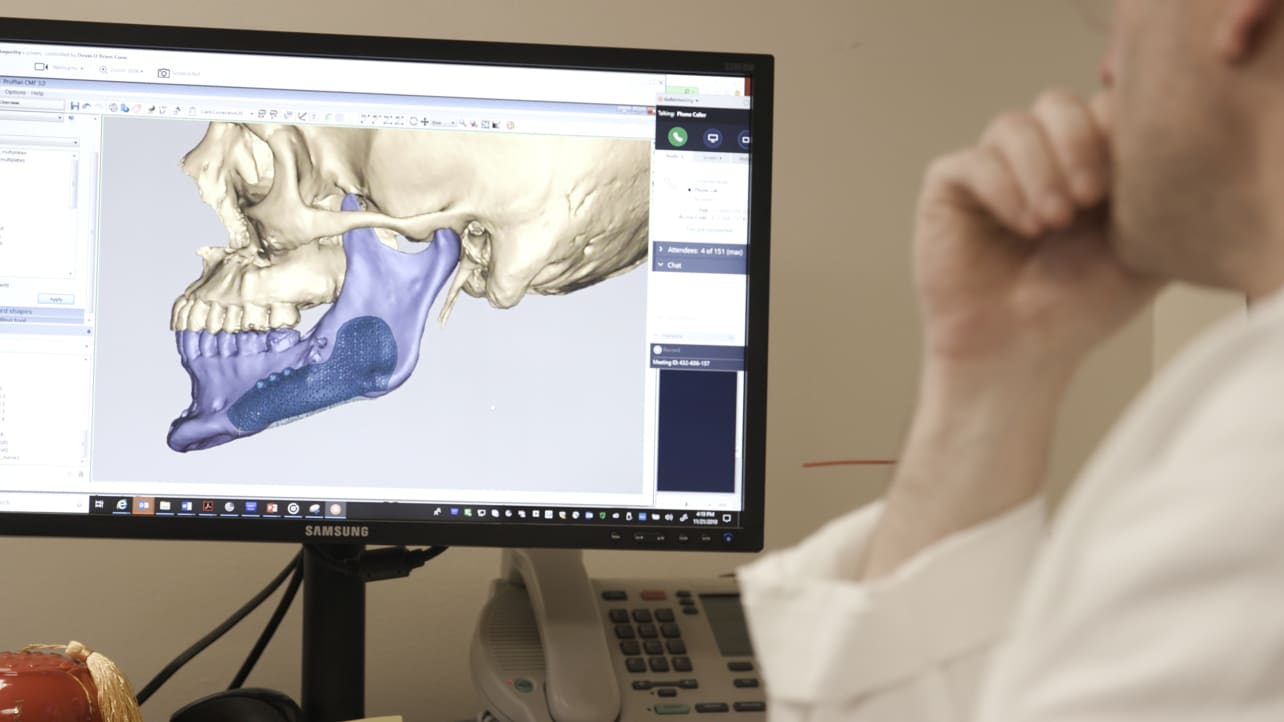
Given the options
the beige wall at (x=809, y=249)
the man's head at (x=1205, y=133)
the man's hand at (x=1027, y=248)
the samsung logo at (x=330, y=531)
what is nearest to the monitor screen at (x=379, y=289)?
the samsung logo at (x=330, y=531)

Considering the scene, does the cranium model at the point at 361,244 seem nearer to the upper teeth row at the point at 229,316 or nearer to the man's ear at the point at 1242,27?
the upper teeth row at the point at 229,316

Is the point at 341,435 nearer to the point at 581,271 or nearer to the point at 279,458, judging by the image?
the point at 279,458

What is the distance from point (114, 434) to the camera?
90 cm

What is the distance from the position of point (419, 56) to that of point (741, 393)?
0.38 metres

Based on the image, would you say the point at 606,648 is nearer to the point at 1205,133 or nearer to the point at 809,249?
the point at 809,249

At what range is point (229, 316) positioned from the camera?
2.95ft

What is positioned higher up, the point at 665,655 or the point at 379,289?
the point at 379,289

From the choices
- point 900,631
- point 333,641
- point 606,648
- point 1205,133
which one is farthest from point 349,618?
point 1205,133

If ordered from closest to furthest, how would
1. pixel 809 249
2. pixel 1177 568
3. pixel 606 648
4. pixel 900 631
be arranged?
pixel 1177 568 → pixel 900 631 → pixel 606 648 → pixel 809 249

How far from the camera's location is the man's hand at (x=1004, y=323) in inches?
20.8

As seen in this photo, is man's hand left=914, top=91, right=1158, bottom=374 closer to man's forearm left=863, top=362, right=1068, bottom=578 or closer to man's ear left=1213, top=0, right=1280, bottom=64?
man's forearm left=863, top=362, right=1068, bottom=578

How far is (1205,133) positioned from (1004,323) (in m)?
0.17

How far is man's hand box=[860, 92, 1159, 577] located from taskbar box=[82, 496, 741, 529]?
37 centimetres

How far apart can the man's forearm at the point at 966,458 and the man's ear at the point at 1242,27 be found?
21 cm
